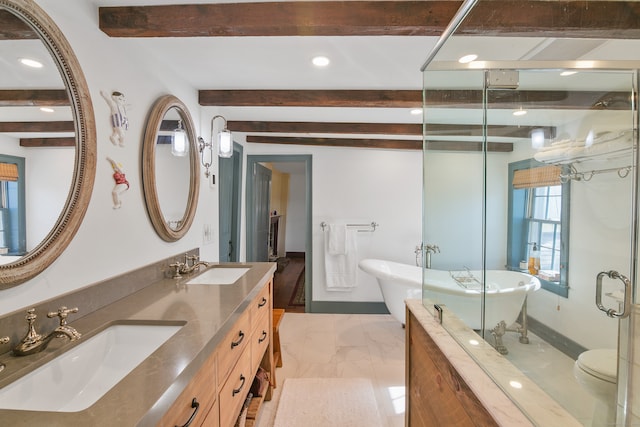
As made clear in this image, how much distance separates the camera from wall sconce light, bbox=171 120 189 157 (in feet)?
6.31

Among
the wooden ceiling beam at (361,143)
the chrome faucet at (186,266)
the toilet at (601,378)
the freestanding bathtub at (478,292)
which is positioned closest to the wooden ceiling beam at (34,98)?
the chrome faucet at (186,266)

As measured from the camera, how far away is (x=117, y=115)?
1390 mm

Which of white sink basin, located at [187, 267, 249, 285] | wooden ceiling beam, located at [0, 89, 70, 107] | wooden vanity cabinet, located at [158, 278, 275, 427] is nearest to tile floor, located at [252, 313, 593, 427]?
wooden vanity cabinet, located at [158, 278, 275, 427]

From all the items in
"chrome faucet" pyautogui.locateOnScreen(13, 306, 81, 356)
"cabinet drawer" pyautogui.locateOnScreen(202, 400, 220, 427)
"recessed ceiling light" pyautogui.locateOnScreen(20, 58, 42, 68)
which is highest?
"recessed ceiling light" pyautogui.locateOnScreen(20, 58, 42, 68)

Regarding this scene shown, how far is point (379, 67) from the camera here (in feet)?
6.21

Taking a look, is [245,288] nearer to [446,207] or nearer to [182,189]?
[182,189]

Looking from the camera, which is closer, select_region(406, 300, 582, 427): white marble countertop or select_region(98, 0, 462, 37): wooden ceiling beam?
select_region(406, 300, 582, 427): white marble countertop

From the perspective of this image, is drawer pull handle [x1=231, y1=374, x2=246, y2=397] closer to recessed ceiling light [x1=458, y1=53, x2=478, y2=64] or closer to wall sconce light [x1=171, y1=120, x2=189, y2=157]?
wall sconce light [x1=171, y1=120, x2=189, y2=157]

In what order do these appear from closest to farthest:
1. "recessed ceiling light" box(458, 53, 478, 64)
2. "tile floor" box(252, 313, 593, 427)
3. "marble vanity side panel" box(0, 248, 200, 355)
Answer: "marble vanity side panel" box(0, 248, 200, 355)
"tile floor" box(252, 313, 593, 427)
"recessed ceiling light" box(458, 53, 478, 64)

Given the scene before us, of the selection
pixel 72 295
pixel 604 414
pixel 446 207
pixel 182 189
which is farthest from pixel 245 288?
pixel 604 414

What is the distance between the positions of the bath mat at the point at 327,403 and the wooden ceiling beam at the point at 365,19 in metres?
2.23

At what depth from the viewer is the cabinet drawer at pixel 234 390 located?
1.22 metres

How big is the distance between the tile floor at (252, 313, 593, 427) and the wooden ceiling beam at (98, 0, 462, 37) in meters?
1.48

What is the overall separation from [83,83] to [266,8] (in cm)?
83
